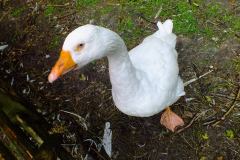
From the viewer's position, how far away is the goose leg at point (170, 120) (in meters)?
3.08

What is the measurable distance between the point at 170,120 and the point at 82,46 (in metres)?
1.27

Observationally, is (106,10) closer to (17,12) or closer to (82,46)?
(17,12)

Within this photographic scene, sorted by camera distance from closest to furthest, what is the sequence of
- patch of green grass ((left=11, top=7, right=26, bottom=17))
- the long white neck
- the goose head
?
the goose head < the long white neck < patch of green grass ((left=11, top=7, right=26, bottom=17))

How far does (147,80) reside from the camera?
2680 millimetres

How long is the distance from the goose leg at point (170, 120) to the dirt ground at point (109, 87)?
0.06 metres

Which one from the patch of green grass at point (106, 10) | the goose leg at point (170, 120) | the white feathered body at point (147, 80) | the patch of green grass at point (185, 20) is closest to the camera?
the white feathered body at point (147, 80)

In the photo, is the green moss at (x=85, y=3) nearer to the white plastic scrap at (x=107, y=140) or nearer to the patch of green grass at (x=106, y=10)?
the patch of green grass at (x=106, y=10)

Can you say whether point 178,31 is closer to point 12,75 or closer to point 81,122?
point 81,122

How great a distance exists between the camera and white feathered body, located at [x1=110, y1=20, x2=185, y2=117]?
2502mm

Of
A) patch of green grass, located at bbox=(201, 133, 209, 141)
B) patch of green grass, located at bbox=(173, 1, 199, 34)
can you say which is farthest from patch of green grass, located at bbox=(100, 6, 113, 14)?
patch of green grass, located at bbox=(201, 133, 209, 141)

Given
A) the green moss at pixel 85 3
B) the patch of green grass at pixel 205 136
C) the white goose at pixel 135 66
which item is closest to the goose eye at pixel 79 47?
the white goose at pixel 135 66

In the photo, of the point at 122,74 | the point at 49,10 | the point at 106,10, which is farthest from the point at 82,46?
the point at 49,10

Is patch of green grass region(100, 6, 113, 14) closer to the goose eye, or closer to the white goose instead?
the white goose

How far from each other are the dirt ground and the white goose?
181 mm
